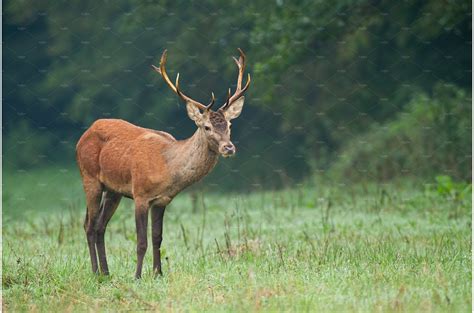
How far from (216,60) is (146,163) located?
4144 millimetres

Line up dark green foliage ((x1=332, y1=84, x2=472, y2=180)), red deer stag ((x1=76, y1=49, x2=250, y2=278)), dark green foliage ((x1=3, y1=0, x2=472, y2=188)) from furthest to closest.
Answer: dark green foliage ((x1=332, y1=84, x2=472, y2=180)), dark green foliage ((x1=3, y1=0, x2=472, y2=188)), red deer stag ((x1=76, y1=49, x2=250, y2=278))

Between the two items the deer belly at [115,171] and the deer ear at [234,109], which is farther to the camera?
the deer belly at [115,171]

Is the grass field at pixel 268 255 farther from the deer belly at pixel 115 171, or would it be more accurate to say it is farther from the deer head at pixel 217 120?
the deer head at pixel 217 120

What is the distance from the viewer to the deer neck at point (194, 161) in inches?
256

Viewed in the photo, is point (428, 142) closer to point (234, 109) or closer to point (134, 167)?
point (234, 109)

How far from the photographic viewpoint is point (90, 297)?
561cm

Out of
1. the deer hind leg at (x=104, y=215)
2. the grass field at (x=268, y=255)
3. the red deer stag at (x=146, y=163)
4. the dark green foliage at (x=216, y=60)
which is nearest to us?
the grass field at (x=268, y=255)

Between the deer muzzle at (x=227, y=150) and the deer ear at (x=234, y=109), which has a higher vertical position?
the deer ear at (x=234, y=109)

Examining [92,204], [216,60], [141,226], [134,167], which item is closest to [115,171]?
[134,167]

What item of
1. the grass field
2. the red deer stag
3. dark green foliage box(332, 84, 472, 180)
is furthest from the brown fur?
dark green foliage box(332, 84, 472, 180)

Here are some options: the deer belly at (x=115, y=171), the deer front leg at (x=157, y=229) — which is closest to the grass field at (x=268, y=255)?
the deer front leg at (x=157, y=229)

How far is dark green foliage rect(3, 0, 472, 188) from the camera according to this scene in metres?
10.0

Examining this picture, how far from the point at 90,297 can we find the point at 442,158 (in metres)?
5.94

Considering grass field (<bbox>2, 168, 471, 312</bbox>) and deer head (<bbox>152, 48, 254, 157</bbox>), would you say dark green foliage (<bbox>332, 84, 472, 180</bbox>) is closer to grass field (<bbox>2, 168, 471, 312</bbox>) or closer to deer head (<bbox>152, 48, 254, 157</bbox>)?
grass field (<bbox>2, 168, 471, 312</bbox>)
